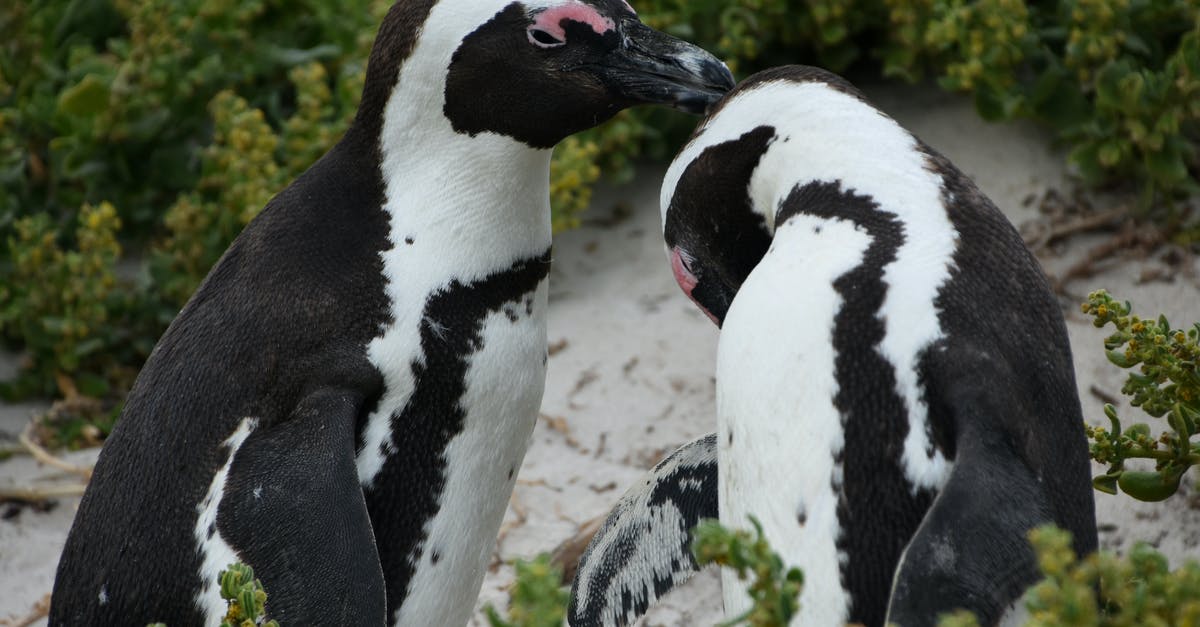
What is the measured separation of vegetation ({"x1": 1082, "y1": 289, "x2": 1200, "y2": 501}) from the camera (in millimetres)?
2021

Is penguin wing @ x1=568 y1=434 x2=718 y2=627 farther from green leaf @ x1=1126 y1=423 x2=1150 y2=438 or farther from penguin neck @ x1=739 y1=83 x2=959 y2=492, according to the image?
green leaf @ x1=1126 y1=423 x2=1150 y2=438

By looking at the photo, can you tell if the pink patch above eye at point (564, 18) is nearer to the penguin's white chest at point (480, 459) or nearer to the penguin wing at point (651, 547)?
the penguin's white chest at point (480, 459)

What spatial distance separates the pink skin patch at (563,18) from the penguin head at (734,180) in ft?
0.72

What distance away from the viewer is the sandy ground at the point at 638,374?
290 cm

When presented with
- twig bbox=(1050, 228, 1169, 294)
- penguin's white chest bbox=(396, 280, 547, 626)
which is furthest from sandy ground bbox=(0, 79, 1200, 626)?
penguin's white chest bbox=(396, 280, 547, 626)

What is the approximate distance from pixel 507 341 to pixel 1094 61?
68.5 inches

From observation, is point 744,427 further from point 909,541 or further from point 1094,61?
point 1094,61

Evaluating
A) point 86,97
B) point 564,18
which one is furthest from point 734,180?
point 86,97

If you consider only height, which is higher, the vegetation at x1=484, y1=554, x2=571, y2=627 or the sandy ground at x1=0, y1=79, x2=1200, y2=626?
the vegetation at x1=484, y1=554, x2=571, y2=627

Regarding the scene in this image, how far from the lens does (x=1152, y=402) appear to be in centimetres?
212

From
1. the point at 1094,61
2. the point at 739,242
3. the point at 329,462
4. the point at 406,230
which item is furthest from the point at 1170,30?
the point at 329,462

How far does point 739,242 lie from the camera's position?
2059 millimetres

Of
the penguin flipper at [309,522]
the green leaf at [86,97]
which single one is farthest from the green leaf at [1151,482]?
the green leaf at [86,97]

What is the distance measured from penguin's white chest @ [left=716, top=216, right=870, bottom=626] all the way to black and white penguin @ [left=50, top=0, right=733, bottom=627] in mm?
433
